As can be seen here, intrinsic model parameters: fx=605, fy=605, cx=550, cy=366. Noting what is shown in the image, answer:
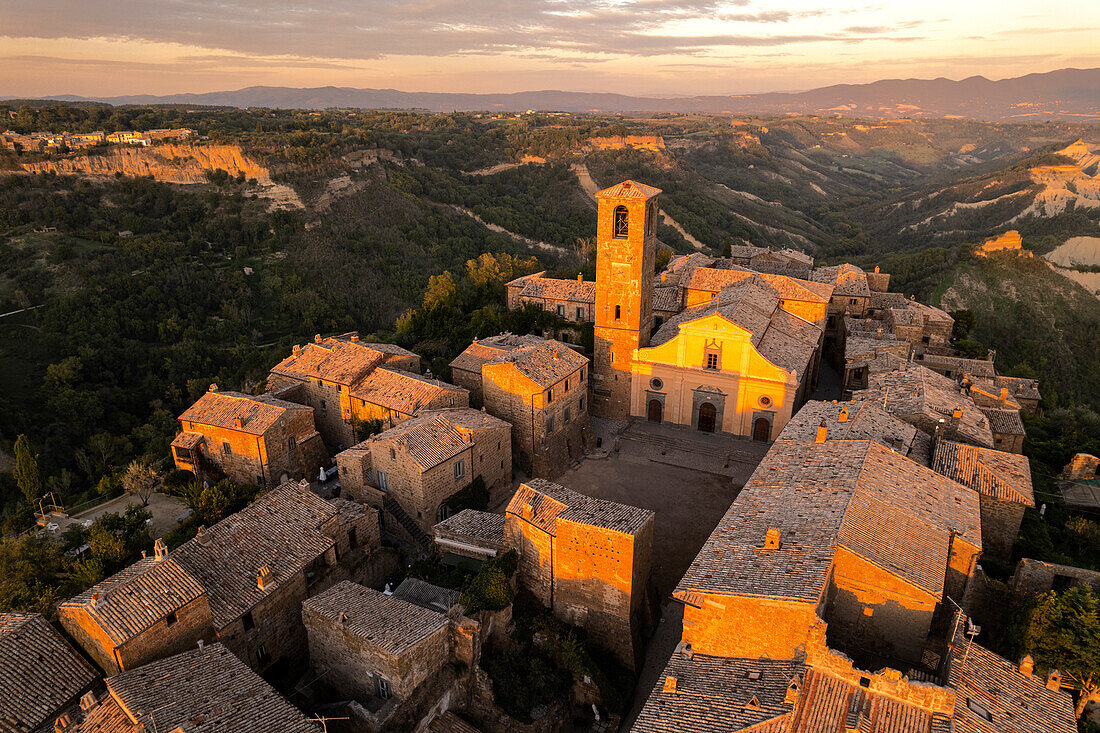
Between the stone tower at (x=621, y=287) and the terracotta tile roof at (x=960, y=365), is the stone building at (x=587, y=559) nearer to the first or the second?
the stone tower at (x=621, y=287)

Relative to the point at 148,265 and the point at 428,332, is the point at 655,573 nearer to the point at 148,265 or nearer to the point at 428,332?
the point at 428,332

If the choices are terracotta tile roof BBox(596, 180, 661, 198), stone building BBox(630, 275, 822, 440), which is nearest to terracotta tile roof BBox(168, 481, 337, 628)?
stone building BBox(630, 275, 822, 440)

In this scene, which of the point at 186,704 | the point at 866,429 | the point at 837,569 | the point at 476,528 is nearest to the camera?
the point at 186,704

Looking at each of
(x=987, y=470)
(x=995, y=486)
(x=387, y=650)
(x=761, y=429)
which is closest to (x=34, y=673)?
(x=387, y=650)

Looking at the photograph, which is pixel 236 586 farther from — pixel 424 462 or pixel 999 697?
pixel 999 697

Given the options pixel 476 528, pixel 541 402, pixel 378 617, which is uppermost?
pixel 541 402

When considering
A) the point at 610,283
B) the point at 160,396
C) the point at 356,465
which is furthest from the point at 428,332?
→ the point at 160,396

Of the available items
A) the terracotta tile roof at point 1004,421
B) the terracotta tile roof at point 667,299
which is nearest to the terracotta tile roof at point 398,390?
the terracotta tile roof at point 667,299
